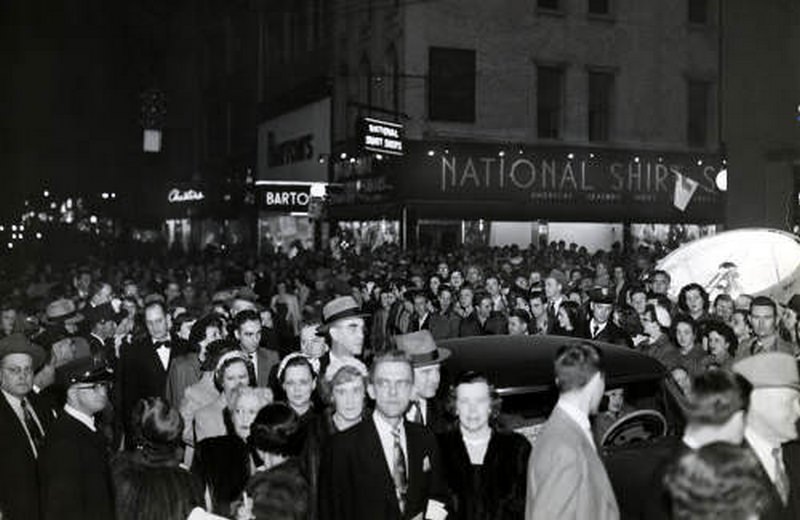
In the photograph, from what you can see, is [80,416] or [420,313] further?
[420,313]

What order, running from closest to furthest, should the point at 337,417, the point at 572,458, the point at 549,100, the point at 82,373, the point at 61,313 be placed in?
the point at 572,458
the point at 82,373
the point at 337,417
the point at 61,313
the point at 549,100

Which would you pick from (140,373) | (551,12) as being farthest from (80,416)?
(551,12)

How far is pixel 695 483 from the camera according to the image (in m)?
3.25

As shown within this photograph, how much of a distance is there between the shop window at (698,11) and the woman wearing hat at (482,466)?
1197 inches

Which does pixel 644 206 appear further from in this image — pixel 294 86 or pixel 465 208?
pixel 294 86

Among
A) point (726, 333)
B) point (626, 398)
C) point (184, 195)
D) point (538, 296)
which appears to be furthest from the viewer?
point (184, 195)

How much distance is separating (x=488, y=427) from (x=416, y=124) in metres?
23.5

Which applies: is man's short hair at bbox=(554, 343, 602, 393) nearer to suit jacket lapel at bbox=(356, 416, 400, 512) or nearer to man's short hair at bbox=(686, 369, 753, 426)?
man's short hair at bbox=(686, 369, 753, 426)

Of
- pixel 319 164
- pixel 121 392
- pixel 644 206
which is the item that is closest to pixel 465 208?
pixel 644 206

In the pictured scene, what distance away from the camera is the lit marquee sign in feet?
84.9

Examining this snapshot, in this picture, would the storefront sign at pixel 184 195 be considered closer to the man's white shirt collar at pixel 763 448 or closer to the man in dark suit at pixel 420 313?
the man in dark suit at pixel 420 313

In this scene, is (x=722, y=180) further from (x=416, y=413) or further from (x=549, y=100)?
(x=416, y=413)

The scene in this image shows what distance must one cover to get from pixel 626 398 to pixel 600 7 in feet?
87.6

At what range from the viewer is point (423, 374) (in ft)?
22.4
